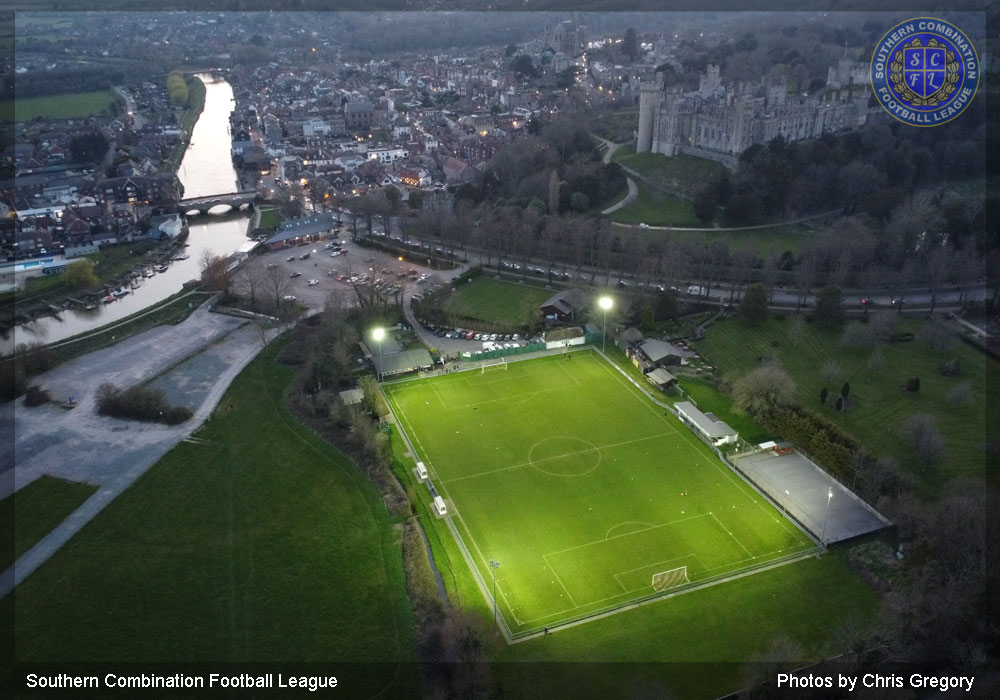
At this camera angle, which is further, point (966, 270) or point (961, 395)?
point (966, 270)

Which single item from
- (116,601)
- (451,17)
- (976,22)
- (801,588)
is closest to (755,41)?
(976,22)

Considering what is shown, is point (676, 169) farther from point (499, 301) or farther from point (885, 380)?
point (885, 380)

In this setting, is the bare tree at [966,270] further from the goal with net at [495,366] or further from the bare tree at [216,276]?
the bare tree at [216,276]

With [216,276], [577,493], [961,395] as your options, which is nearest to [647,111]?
[216,276]

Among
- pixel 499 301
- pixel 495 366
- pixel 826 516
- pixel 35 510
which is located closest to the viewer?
pixel 826 516

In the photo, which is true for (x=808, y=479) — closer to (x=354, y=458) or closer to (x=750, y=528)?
(x=750, y=528)

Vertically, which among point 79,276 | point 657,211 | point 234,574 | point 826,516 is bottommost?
point 234,574

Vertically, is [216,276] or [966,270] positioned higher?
[966,270]
